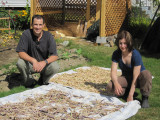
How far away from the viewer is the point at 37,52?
5.05 m

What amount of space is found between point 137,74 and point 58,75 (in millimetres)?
1959

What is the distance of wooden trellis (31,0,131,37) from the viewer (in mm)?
9336

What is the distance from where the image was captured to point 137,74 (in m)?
4.12

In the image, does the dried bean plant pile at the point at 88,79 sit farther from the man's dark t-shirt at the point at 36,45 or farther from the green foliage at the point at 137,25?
the green foliage at the point at 137,25

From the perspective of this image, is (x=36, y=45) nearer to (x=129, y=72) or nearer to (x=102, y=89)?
(x=102, y=89)

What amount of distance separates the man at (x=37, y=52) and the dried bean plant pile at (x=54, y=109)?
70 cm

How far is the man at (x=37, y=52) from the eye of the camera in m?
4.84

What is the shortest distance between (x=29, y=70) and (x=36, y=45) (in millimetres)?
457


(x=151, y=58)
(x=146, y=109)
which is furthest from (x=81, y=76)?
(x=151, y=58)

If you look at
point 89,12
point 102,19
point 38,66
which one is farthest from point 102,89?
point 89,12

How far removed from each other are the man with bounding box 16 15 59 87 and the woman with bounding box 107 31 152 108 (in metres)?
1.19

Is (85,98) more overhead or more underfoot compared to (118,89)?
more underfoot

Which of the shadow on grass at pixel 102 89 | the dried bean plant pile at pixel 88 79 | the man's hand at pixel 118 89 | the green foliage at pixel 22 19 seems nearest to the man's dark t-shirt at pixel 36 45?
the dried bean plant pile at pixel 88 79

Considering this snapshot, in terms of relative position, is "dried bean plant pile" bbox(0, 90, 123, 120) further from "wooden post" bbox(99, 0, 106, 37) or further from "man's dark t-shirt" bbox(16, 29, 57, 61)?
"wooden post" bbox(99, 0, 106, 37)
